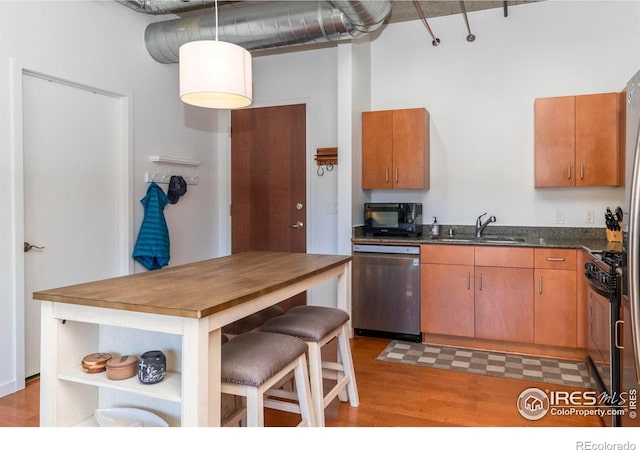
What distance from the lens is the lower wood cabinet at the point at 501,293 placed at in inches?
132

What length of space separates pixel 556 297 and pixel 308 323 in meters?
2.13

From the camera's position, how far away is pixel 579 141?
3.54m

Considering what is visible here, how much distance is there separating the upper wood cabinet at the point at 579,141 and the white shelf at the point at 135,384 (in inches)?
128

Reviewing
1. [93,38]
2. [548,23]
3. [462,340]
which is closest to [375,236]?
[462,340]

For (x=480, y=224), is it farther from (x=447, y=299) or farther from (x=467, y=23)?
(x=467, y=23)

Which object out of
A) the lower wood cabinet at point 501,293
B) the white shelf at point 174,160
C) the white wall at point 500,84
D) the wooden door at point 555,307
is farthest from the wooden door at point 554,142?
the white shelf at point 174,160

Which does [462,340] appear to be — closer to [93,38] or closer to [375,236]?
[375,236]

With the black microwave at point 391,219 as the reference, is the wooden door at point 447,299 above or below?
below

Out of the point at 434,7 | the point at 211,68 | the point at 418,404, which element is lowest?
the point at 418,404

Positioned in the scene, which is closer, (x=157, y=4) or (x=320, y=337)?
(x=320, y=337)

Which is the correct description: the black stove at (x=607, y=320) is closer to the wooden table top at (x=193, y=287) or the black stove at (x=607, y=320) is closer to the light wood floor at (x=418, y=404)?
the light wood floor at (x=418, y=404)

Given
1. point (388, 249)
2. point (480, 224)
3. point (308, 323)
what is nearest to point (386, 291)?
point (388, 249)

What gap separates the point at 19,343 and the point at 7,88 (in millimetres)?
1632

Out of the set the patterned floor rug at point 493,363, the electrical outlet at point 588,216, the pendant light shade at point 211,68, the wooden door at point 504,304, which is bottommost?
the patterned floor rug at point 493,363
